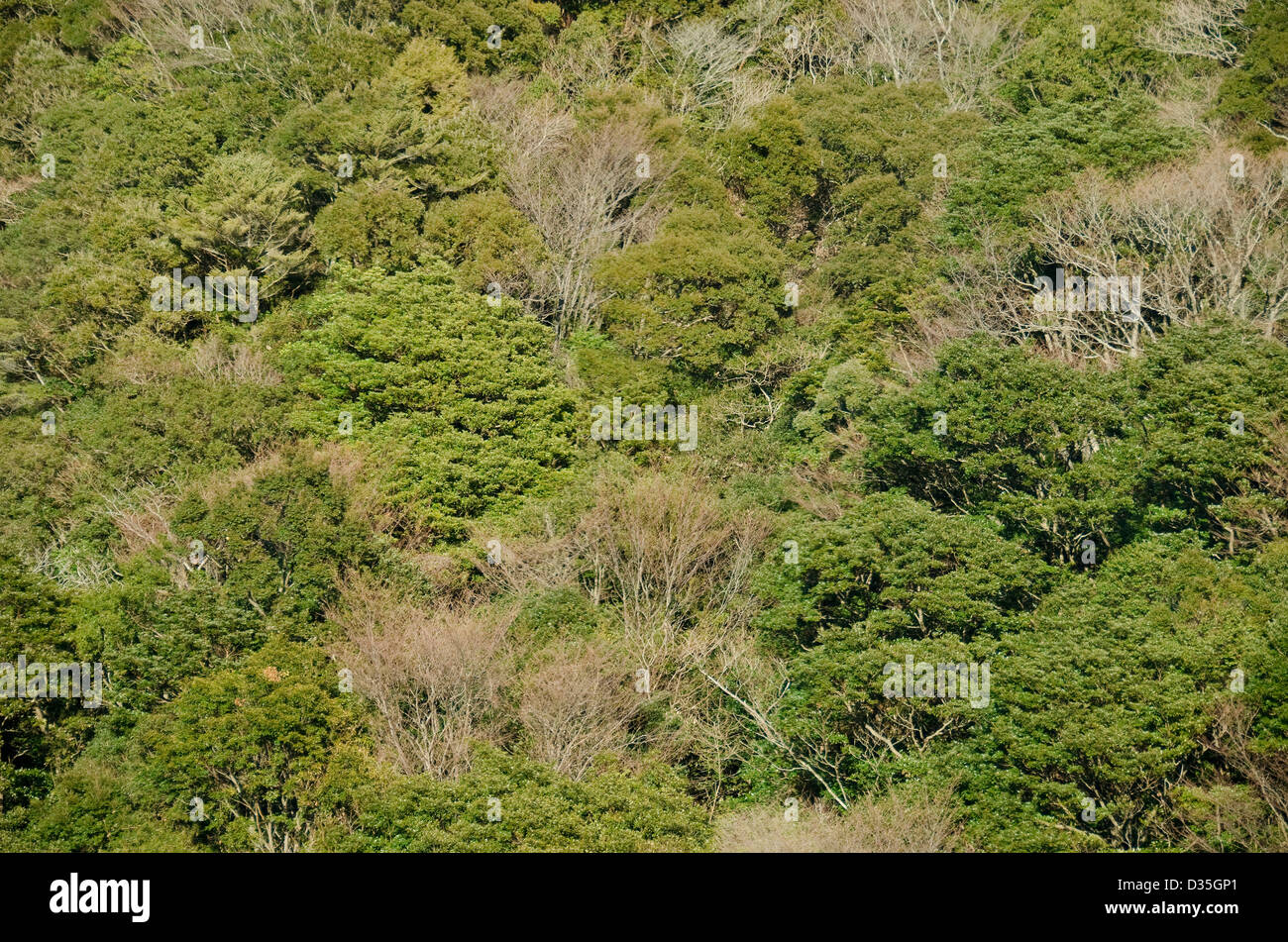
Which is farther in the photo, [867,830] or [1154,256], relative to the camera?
[1154,256]

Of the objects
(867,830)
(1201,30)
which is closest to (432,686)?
(867,830)

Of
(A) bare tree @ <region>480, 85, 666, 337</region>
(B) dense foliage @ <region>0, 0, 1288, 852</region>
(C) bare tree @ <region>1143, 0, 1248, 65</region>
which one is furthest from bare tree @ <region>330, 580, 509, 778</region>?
(C) bare tree @ <region>1143, 0, 1248, 65</region>

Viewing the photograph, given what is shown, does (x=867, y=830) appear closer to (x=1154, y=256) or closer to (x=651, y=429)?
(x=651, y=429)

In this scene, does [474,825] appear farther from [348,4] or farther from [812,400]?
[348,4]

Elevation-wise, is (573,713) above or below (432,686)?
below

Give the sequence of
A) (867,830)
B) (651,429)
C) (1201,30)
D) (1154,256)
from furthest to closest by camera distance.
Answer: (1201,30) < (651,429) < (1154,256) < (867,830)

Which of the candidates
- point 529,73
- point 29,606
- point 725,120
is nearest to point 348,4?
point 529,73

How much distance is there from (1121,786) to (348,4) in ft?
113

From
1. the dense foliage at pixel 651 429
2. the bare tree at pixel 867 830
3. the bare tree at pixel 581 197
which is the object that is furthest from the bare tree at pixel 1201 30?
the bare tree at pixel 867 830

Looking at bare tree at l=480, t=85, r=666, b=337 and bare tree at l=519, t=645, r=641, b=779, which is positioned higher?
bare tree at l=480, t=85, r=666, b=337

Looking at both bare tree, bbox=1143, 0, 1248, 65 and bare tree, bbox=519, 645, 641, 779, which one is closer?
bare tree, bbox=519, 645, 641, 779

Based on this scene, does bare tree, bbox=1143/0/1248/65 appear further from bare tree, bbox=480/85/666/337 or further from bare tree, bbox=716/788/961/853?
bare tree, bbox=716/788/961/853

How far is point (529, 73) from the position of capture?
41.3m
